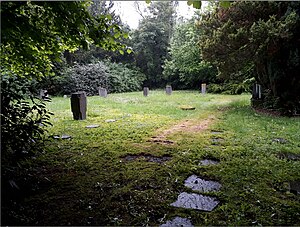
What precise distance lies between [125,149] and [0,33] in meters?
2.80

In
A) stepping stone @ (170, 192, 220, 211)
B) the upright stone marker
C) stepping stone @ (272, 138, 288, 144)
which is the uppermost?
the upright stone marker

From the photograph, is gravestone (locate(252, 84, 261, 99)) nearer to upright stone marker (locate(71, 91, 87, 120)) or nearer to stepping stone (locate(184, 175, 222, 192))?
upright stone marker (locate(71, 91, 87, 120))

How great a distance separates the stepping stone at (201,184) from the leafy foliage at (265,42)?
607 cm

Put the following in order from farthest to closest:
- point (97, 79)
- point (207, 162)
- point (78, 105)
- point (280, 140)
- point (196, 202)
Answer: point (97, 79) → point (78, 105) → point (280, 140) → point (207, 162) → point (196, 202)

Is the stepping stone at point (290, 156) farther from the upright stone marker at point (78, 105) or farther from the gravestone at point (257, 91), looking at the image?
the gravestone at point (257, 91)

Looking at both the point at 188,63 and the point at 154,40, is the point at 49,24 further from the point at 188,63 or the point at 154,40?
the point at 154,40

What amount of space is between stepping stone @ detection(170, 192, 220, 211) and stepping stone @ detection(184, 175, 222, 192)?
0.64ft

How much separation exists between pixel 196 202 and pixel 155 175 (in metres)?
0.87

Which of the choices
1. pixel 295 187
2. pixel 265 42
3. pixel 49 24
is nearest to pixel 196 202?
pixel 295 187

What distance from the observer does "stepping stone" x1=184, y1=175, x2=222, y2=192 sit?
310 cm

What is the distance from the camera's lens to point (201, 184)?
3.24 meters

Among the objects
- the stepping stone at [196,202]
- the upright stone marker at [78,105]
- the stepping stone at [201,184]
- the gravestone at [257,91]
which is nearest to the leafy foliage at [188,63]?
the gravestone at [257,91]

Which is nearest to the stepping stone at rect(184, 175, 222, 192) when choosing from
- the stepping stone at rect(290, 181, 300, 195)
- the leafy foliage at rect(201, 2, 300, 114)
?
the stepping stone at rect(290, 181, 300, 195)

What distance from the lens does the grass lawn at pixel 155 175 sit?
8.24 ft
